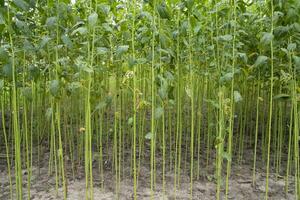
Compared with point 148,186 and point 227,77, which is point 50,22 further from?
point 148,186

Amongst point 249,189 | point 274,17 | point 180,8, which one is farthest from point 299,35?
point 249,189

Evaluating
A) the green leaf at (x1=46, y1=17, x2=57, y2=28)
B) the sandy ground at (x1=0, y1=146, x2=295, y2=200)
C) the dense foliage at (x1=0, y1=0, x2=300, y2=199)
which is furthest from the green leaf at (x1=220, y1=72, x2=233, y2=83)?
the green leaf at (x1=46, y1=17, x2=57, y2=28)

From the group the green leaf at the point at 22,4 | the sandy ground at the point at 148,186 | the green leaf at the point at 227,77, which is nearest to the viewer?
the green leaf at the point at 22,4

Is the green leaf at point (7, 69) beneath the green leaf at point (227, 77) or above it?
above

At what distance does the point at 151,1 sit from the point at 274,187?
2276 millimetres

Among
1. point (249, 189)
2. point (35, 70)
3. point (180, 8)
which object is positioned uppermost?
point (180, 8)

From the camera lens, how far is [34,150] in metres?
4.39

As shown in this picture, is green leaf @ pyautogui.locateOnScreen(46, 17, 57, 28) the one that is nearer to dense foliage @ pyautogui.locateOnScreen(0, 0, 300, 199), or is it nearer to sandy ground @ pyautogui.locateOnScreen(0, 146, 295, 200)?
dense foliage @ pyautogui.locateOnScreen(0, 0, 300, 199)

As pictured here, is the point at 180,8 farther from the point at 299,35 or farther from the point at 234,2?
the point at 299,35

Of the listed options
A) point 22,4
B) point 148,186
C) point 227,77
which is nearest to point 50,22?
point 22,4

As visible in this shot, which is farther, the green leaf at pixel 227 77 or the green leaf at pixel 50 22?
the green leaf at pixel 227 77

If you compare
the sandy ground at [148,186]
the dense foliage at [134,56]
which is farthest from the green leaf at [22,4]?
the sandy ground at [148,186]

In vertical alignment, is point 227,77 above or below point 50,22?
below

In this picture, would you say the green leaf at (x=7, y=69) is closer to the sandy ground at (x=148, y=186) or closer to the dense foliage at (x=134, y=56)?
the dense foliage at (x=134, y=56)
